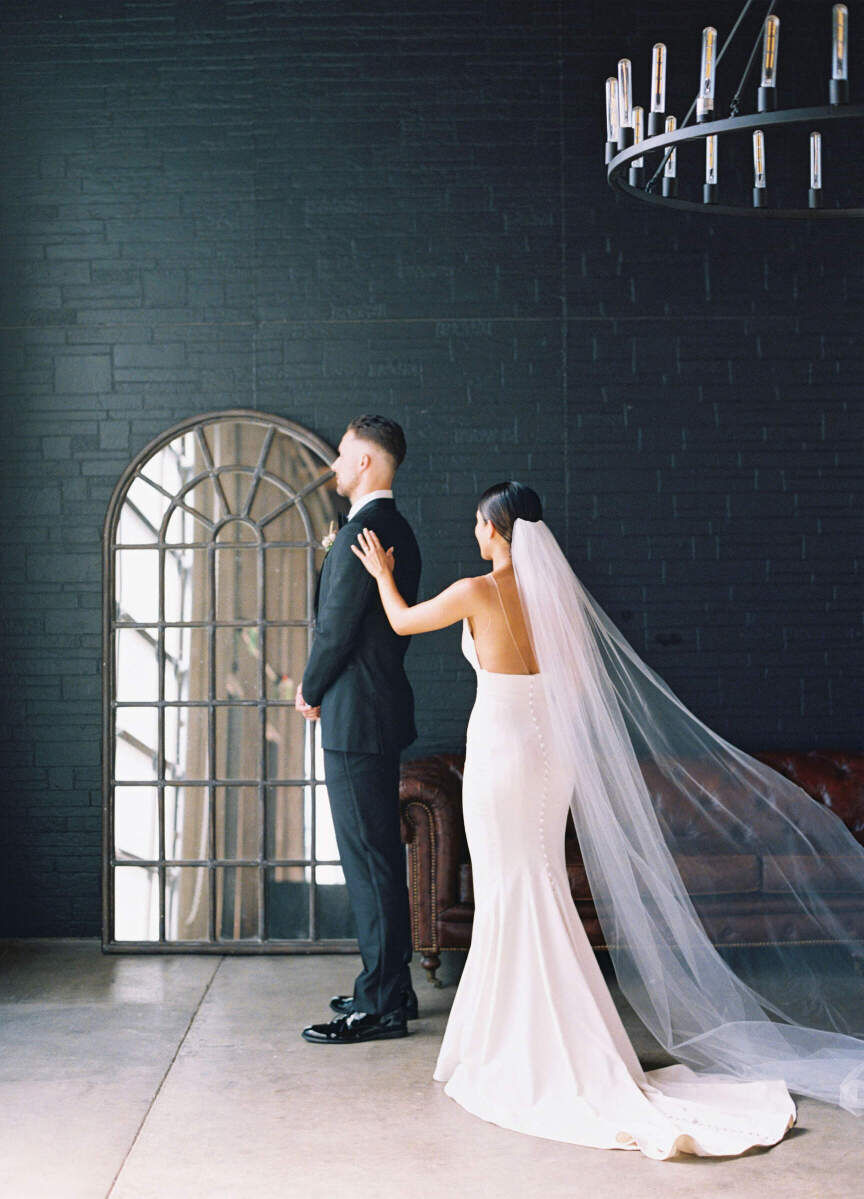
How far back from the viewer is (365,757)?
4.13 metres

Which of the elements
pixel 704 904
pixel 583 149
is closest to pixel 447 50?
pixel 583 149

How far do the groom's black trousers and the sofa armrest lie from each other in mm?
505

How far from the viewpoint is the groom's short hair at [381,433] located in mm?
4227

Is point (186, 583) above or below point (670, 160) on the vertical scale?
below

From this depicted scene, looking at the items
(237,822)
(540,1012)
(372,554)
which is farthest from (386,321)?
(540,1012)

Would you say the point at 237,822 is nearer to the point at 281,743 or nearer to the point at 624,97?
the point at 281,743

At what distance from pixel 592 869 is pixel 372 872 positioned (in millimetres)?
818

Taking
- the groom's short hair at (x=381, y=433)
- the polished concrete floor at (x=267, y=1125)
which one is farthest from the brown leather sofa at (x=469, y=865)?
the groom's short hair at (x=381, y=433)

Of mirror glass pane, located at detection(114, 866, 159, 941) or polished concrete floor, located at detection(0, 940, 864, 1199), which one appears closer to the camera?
polished concrete floor, located at detection(0, 940, 864, 1199)

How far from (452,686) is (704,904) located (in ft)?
4.75

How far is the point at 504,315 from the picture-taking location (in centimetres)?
539

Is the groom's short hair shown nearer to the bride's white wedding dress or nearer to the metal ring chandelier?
the bride's white wedding dress

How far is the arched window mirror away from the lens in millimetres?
5285

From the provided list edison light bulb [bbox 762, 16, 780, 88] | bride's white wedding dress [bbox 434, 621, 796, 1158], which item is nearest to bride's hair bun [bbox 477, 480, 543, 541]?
bride's white wedding dress [bbox 434, 621, 796, 1158]
